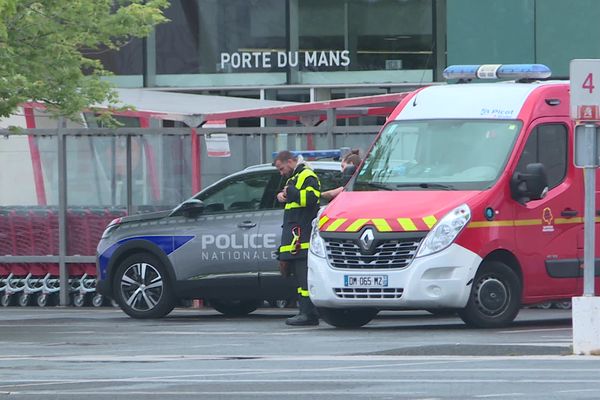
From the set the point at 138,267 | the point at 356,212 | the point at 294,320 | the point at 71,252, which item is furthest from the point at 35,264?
the point at 356,212

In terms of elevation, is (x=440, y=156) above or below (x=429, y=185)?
above

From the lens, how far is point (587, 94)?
42.7 feet

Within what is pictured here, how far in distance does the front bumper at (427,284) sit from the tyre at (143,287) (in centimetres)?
378

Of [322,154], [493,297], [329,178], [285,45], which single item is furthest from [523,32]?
[493,297]

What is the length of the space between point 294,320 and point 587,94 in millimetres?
4903

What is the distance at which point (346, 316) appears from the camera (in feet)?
52.9

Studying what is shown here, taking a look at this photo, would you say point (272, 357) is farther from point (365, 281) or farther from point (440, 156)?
point (440, 156)

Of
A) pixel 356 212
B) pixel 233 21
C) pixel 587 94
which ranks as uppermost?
pixel 233 21

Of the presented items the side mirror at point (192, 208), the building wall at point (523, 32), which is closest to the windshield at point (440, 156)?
the side mirror at point (192, 208)

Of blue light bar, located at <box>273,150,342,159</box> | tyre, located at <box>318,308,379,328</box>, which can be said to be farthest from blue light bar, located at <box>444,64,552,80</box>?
tyre, located at <box>318,308,379,328</box>

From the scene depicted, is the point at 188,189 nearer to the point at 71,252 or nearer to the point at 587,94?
the point at 71,252

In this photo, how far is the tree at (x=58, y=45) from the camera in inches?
717

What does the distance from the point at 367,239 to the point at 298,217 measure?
1605 millimetres

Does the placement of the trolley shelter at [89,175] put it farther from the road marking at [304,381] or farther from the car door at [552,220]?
the road marking at [304,381]
